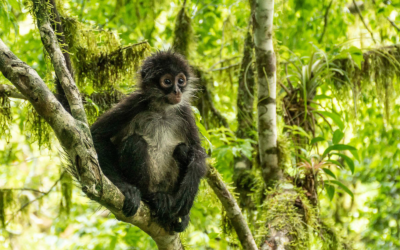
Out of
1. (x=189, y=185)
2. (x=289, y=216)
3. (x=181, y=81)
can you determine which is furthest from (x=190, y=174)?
(x=289, y=216)

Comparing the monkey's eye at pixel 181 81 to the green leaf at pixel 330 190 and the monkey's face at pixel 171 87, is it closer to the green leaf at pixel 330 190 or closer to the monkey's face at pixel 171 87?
the monkey's face at pixel 171 87

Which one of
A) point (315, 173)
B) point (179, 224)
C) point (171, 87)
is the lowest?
point (179, 224)

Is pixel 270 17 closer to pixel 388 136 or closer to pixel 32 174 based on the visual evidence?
pixel 388 136

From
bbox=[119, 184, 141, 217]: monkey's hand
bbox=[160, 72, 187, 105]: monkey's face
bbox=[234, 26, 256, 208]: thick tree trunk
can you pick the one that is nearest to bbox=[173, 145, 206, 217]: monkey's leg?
bbox=[119, 184, 141, 217]: monkey's hand

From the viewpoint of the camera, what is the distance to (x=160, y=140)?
4484 mm

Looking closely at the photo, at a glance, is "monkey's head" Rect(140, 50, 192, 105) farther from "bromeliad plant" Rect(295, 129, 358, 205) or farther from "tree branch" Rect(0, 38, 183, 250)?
"bromeliad plant" Rect(295, 129, 358, 205)

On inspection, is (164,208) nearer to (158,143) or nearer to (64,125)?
(158,143)

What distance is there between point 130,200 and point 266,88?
250 centimetres

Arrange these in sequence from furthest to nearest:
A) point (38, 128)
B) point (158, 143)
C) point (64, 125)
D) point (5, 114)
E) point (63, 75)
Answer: point (38, 128)
point (158, 143)
point (5, 114)
point (63, 75)
point (64, 125)

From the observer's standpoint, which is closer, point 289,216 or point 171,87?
point 171,87

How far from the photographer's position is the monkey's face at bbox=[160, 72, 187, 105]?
4337mm

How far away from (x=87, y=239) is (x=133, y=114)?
4989 mm

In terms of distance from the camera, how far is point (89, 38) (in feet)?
14.8

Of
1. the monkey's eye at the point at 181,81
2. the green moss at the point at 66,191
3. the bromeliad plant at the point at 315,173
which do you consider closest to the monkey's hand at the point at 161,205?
the monkey's eye at the point at 181,81
